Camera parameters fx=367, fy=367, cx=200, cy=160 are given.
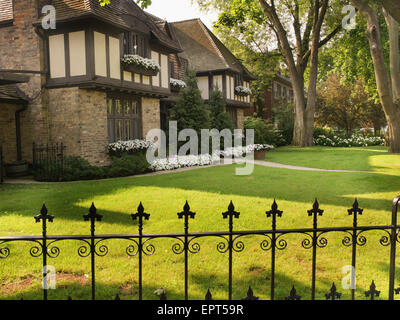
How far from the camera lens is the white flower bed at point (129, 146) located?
612 inches

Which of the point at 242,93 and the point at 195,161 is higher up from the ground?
the point at 242,93

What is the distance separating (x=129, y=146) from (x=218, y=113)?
9.52 metres

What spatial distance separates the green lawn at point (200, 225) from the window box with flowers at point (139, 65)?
19.3 feet

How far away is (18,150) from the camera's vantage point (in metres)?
15.1

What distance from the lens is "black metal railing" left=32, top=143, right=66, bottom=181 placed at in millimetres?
13383

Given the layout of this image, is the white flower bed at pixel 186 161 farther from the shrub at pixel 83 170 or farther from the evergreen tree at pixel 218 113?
the evergreen tree at pixel 218 113

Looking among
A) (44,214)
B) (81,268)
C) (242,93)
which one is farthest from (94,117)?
(242,93)

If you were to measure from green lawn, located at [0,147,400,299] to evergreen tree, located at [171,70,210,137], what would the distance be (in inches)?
285

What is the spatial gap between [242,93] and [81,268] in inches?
1034

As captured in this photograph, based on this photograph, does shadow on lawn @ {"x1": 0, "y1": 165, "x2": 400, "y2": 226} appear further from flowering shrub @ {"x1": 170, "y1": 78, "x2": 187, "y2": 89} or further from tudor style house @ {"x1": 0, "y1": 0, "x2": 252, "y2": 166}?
flowering shrub @ {"x1": 170, "y1": 78, "x2": 187, "y2": 89}

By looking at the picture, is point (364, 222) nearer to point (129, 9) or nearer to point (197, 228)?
point (197, 228)

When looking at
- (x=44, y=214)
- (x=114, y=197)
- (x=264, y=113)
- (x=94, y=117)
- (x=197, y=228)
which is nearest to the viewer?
(x=44, y=214)

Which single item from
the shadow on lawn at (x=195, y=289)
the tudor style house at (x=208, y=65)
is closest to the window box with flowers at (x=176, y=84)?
the tudor style house at (x=208, y=65)

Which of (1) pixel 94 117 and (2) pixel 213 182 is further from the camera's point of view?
(1) pixel 94 117
